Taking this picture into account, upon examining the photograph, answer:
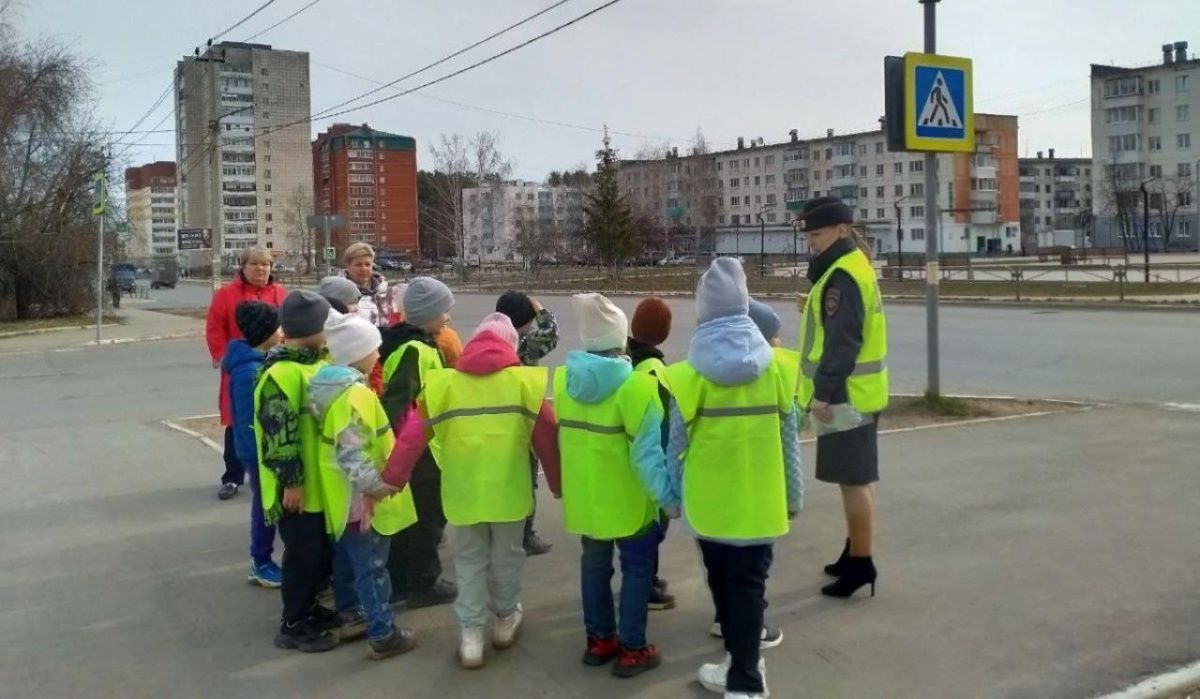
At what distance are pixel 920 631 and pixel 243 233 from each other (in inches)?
3953

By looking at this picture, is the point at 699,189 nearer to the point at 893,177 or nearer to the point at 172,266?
the point at 893,177

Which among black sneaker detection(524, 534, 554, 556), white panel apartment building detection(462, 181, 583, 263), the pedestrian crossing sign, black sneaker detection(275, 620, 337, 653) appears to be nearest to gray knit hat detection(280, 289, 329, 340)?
black sneaker detection(275, 620, 337, 653)

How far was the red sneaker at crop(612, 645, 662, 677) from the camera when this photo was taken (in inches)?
168

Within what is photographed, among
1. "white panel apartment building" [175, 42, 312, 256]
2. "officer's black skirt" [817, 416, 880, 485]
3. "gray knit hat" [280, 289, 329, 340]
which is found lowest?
"officer's black skirt" [817, 416, 880, 485]

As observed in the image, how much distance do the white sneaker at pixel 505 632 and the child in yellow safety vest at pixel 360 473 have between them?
1.24ft

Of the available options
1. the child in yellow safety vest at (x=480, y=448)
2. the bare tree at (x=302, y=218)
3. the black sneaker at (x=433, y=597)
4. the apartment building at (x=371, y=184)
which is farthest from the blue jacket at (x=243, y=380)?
the apartment building at (x=371, y=184)

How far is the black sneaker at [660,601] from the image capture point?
16.7 feet

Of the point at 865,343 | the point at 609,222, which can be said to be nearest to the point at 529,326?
the point at 865,343

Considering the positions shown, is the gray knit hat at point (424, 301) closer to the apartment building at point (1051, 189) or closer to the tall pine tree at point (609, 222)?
the tall pine tree at point (609, 222)

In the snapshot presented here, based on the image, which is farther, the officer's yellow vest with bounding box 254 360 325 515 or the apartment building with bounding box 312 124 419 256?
the apartment building with bounding box 312 124 419 256

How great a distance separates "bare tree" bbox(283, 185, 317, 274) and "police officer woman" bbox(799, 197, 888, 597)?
77.0 m

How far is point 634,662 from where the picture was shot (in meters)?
4.28

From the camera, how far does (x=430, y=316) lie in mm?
5176

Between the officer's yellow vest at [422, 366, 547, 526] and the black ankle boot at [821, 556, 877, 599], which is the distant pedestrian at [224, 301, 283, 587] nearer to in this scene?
the officer's yellow vest at [422, 366, 547, 526]
